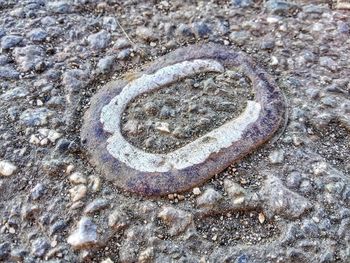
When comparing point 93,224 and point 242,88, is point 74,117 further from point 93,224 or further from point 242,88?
point 242,88

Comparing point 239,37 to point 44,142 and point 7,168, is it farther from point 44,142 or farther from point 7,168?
point 7,168

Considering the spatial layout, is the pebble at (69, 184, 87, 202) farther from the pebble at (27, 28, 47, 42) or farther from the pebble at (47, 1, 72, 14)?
Answer: the pebble at (47, 1, 72, 14)

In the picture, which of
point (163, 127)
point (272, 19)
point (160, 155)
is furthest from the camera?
point (272, 19)

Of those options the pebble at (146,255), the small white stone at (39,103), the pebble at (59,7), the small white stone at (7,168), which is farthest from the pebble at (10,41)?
the pebble at (146,255)

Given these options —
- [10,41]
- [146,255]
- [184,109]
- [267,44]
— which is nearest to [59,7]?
[10,41]

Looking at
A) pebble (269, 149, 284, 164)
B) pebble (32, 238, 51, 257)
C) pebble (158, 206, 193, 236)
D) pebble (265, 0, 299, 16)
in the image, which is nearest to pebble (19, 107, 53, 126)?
pebble (32, 238, 51, 257)

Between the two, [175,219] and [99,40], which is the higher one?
[99,40]

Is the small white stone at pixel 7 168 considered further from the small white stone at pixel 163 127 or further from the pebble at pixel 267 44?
the pebble at pixel 267 44
